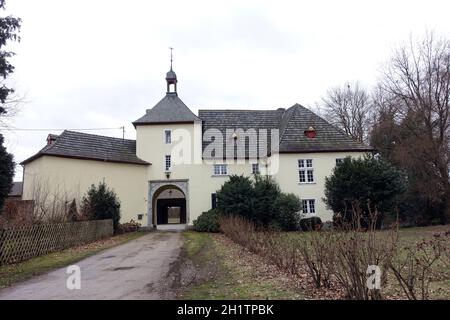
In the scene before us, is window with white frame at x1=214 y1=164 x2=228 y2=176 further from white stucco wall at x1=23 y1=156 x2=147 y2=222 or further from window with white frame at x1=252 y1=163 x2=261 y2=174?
white stucco wall at x1=23 y1=156 x2=147 y2=222

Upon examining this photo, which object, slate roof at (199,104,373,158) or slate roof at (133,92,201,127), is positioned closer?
slate roof at (199,104,373,158)

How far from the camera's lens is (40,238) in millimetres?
15914

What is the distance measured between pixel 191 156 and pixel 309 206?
34.5 ft

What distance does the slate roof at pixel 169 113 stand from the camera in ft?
108

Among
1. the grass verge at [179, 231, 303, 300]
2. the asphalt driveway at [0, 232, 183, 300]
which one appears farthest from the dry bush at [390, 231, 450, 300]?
the asphalt driveway at [0, 232, 183, 300]

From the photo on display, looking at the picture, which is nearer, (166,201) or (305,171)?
(305,171)

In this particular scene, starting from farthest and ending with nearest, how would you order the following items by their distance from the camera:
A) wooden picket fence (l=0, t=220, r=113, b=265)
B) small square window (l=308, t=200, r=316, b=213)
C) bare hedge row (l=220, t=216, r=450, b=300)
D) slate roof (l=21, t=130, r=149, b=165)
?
small square window (l=308, t=200, r=316, b=213), slate roof (l=21, t=130, r=149, b=165), wooden picket fence (l=0, t=220, r=113, b=265), bare hedge row (l=220, t=216, r=450, b=300)

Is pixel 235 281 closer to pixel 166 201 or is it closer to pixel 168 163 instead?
pixel 168 163

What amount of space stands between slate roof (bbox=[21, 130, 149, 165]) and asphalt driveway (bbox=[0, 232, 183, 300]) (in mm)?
16609

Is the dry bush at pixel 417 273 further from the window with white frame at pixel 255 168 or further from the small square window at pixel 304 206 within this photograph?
the window with white frame at pixel 255 168

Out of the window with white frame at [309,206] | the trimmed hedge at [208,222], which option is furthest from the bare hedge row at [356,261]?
the window with white frame at [309,206]

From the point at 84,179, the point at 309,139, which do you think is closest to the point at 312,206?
the point at 309,139

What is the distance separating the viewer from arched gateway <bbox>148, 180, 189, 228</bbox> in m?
32.2

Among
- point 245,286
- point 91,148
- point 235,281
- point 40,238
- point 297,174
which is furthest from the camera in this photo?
point 91,148
